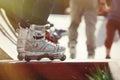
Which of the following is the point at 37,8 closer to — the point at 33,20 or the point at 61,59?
the point at 33,20

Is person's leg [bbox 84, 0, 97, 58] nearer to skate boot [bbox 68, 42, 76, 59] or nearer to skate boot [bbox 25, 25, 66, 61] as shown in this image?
skate boot [bbox 68, 42, 76, 59]

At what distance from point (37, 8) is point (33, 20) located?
6cm

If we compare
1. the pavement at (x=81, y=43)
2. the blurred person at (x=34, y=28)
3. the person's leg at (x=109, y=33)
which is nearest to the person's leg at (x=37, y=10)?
the blurred person at (x=34, y=28)

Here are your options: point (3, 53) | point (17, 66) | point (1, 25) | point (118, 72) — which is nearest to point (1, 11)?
point (1, 25)

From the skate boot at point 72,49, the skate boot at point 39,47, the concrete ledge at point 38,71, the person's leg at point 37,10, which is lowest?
the concrete ledge at point 38,71

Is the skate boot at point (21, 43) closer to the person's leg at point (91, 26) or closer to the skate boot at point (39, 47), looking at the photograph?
the skate boot at point (39, 47)

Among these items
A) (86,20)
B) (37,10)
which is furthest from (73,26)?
(37,10)

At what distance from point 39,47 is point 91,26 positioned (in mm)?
310

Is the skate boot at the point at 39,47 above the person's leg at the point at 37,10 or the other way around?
the other way around

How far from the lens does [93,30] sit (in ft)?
5.17

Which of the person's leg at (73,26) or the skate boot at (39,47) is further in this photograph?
the person's leg at (73,26)

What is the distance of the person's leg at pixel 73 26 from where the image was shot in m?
1.52

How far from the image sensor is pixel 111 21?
5.20 ft

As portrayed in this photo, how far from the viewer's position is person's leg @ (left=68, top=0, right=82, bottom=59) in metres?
1.52
